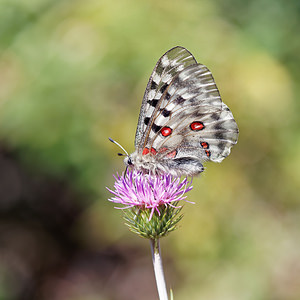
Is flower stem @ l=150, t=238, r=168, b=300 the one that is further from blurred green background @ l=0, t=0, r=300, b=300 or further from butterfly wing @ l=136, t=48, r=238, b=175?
blurred green background @ l=0, t=0, r=300, b=300

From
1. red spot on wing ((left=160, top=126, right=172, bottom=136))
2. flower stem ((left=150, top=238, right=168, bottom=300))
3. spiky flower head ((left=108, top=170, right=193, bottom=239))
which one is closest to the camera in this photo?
flower stem ((left=150, top=238, right=168, bottom=300))

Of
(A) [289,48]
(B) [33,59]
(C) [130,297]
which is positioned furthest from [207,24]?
(C) [130,297]

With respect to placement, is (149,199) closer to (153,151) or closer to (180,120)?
(153,151)

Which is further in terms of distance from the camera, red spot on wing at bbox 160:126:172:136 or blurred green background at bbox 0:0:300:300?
blurred green background at bbox 0:0:300:300

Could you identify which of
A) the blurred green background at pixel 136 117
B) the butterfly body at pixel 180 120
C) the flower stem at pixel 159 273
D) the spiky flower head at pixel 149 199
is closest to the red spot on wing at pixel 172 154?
the butterfly body at pixel 180 120

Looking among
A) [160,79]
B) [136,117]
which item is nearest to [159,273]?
[160,79]

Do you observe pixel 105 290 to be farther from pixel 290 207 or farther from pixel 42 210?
pixel 290 207

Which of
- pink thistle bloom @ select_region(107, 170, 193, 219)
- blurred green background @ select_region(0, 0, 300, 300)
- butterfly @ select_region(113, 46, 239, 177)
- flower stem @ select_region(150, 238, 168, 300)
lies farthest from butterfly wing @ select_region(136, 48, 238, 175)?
blurred green background @ select_region(0, 0, 300, 300)

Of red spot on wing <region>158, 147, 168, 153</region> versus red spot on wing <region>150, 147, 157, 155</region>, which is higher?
red spot on wing <region>158, 147, 168, 153</region>
